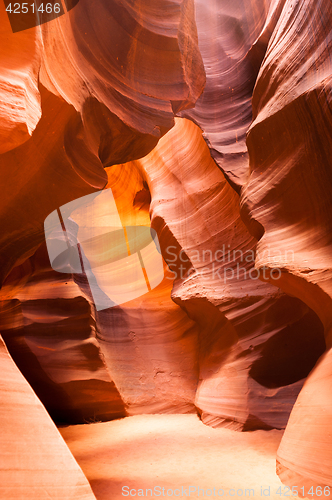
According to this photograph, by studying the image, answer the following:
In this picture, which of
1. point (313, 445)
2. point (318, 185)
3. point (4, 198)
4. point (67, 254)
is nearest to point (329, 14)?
point (318, 185)

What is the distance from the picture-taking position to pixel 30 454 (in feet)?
8.64

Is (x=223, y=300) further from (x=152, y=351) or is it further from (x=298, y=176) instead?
(x=298, y=176)

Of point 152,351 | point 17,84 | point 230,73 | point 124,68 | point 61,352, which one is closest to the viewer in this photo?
point 17,84

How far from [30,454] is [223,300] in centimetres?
507

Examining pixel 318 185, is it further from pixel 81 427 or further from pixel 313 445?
pixel 81 427

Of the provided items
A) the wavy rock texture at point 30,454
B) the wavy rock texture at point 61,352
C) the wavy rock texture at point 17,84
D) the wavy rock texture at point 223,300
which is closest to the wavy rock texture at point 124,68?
the wavy rock texture at point 17,84

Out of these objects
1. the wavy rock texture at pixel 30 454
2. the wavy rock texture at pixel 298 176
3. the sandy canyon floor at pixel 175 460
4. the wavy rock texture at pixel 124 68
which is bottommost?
the sandy canyon floor at pixel 175 460

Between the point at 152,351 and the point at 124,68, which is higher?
the point at 124,68

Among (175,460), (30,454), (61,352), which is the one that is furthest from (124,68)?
(61,352)

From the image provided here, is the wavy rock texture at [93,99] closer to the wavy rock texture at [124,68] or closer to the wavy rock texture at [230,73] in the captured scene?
the wavy rock texture at [124,68]

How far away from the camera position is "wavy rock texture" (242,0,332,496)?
4.14 meters

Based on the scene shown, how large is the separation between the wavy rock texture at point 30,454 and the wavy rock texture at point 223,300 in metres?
4.19

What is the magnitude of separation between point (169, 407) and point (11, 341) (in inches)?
142

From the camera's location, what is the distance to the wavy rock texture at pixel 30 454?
245 cm
